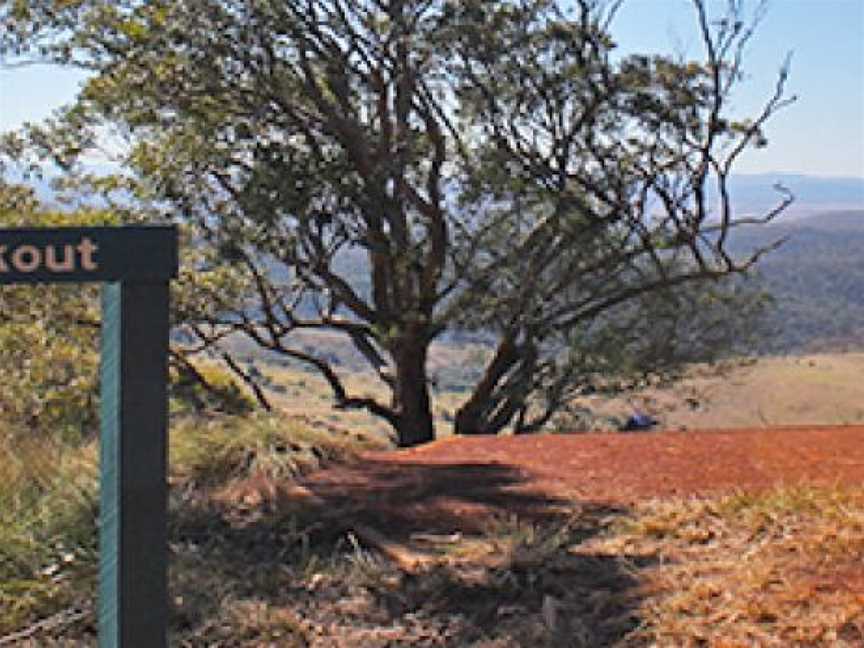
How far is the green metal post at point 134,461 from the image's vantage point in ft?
11.6

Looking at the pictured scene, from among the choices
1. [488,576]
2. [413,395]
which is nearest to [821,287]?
Answer: [413,395]

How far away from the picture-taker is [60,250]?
350 cm

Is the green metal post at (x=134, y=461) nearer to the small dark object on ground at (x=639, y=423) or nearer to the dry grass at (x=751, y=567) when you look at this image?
the dry grass at (x=751, y=567)

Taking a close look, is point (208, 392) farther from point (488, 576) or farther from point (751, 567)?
point (751, 567)

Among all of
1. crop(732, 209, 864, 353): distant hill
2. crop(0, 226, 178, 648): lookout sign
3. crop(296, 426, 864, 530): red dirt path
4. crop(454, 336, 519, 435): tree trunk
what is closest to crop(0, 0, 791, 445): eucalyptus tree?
crop(454, 336, 519, 435): tree trunk

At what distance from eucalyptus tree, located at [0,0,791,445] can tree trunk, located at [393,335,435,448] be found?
26 millimetres

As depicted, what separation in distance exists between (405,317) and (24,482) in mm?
6178

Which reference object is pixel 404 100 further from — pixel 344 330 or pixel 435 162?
pixel 344 330

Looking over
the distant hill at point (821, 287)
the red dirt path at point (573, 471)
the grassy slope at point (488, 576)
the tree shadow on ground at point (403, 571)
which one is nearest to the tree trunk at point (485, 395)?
the red dirt path at point (573, 471)

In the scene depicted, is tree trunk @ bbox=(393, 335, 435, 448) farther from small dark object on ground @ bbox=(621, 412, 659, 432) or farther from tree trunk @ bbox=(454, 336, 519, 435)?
small dark object on ground @ bbox=(621, 412, 659, 432)

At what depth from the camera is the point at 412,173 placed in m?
12.8

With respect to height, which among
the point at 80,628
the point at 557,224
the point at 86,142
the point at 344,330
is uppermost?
the point at 86,142

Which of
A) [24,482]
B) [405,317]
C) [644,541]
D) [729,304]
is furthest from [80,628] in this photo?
[729,304]

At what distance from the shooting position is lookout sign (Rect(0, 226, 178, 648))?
350 centimetres
